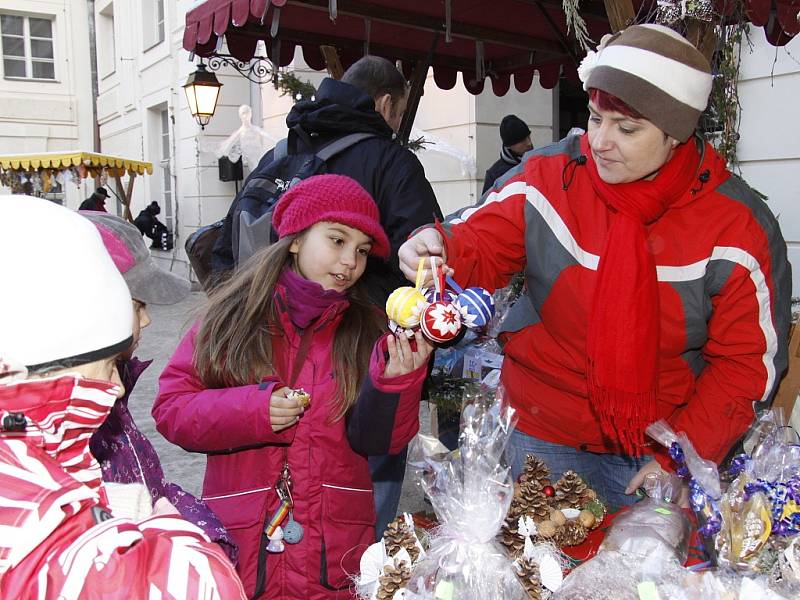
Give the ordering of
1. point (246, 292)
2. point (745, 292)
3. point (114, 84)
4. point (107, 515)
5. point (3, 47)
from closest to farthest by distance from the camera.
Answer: point (107, 515)
point (745, 292)
point (246, 292)
point (114, 84)
point (3, 47)

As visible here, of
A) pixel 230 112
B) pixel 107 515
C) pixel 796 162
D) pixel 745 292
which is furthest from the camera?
pixel 230 112

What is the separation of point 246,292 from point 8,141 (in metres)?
21.4

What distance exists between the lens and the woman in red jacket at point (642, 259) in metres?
1.84

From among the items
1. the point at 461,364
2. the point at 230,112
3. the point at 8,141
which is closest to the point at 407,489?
the point at 461,364

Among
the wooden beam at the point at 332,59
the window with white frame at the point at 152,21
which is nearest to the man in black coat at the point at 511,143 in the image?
the wooden beam at the point at 332,59

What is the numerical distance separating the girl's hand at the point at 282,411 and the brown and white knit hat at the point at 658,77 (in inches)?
45.8

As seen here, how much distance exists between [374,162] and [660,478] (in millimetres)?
1668

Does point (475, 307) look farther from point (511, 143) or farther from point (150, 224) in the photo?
point (150, 224)

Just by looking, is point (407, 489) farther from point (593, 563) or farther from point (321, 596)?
point (593, 563)

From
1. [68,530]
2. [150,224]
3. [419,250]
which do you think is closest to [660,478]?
[419,250]

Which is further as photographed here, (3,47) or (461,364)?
(3,47)

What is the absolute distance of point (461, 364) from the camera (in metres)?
→ 4.09

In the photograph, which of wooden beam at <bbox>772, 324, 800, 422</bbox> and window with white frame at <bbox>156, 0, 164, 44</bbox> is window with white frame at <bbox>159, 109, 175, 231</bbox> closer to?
window with white frame at <bbox>156, 0, 164, 44</bbox>

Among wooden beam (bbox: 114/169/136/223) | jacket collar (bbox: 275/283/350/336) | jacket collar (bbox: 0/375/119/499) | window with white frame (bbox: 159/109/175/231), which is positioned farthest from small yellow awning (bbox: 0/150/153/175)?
jacket collar (bbox: 0/375/119/499)
